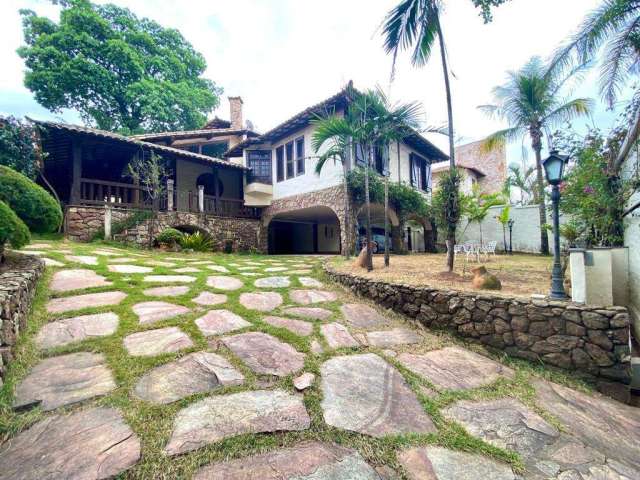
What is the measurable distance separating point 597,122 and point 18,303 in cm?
838

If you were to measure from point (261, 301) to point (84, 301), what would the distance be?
2.01 meters

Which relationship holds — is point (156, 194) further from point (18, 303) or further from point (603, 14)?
point (603, 14)

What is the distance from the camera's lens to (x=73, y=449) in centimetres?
132

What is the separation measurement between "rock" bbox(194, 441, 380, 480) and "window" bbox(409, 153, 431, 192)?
11.6m

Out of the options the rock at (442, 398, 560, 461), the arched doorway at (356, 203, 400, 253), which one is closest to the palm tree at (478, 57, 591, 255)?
the arched doorway at (356, 203, 400, 253)

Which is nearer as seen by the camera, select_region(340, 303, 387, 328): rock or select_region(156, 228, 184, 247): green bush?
select_region(340, 303, 387, 328): rock

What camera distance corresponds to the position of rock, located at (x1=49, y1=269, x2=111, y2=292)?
11.2ft

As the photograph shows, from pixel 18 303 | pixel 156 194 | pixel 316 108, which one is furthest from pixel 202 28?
pixel 18 303

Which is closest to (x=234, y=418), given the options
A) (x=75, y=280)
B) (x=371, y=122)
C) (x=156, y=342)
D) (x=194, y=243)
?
(x=156, y=342)

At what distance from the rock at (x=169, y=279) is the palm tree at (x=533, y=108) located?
442 inches

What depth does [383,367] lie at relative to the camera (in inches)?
94.8

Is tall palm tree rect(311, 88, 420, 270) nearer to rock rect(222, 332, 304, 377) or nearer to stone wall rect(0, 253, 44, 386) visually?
rock rect(222, 332, 304, 377)

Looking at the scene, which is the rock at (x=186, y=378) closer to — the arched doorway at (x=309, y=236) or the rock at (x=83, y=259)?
the rock at (x=83, y=259)

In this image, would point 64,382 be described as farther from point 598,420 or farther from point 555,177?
point 555,177
